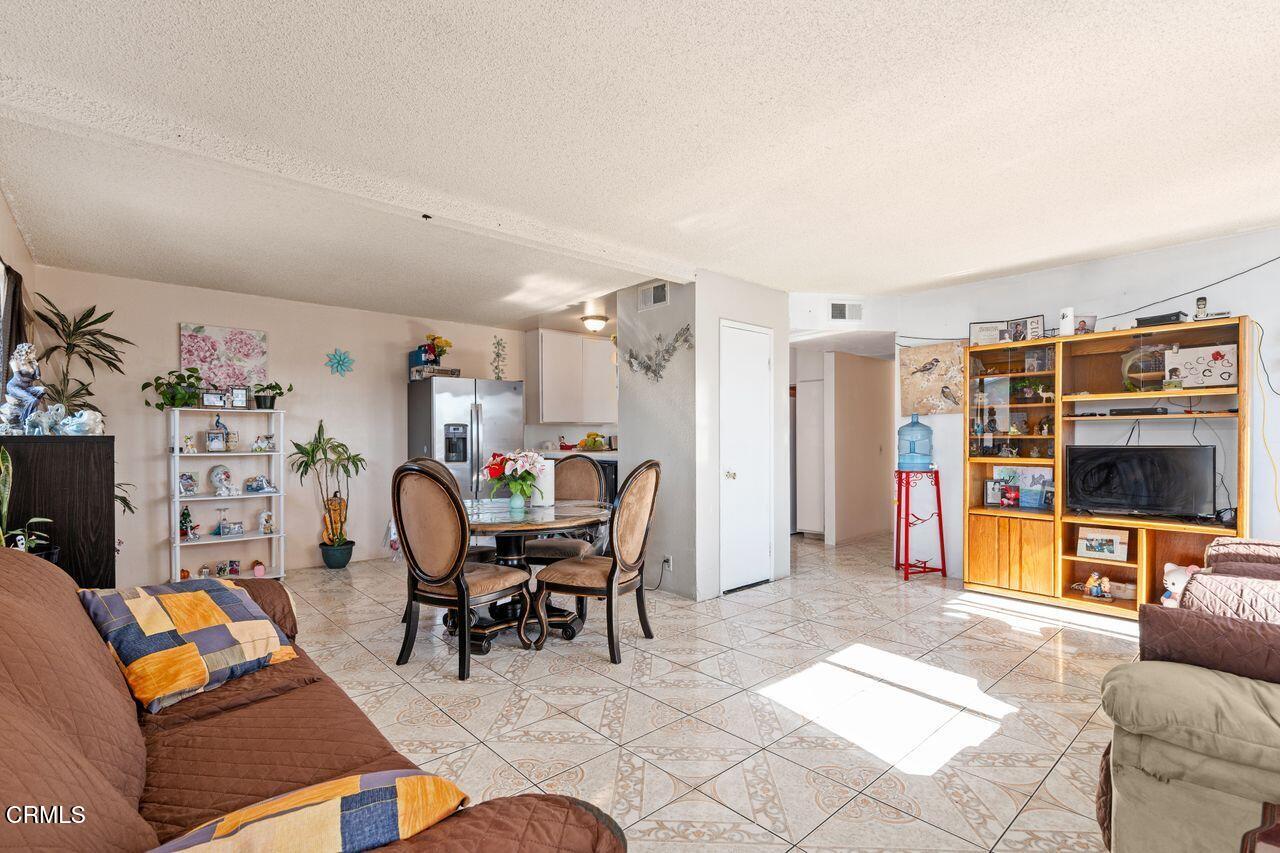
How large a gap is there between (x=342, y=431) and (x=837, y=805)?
5.26 metres

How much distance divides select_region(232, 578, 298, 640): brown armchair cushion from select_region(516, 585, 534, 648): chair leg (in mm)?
1538

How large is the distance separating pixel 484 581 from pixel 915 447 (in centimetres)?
394

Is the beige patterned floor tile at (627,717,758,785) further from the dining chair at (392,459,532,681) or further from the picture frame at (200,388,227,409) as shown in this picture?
the picture frame at (200,388,227,409)

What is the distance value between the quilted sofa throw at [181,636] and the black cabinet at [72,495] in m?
0.80

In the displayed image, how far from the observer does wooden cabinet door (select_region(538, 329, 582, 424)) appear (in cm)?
648

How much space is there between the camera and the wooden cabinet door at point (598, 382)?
679 cm

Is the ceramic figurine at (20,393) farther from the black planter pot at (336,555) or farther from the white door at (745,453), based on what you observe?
the white door at (745,453)

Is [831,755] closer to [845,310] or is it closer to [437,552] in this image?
[437,552]

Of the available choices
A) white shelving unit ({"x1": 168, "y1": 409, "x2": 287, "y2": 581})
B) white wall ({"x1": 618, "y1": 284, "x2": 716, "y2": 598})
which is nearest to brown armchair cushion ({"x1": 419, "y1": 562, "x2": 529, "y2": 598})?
white wall ({"x1": 618, "y1": 284, "x2": 716, "y2": 598})

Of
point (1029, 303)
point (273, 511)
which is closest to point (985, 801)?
point (1029, 303)

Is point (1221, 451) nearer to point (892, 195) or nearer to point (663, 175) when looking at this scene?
point (892, 195)

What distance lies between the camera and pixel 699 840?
Result: 1.84 meters

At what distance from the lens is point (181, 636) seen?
1779 mm

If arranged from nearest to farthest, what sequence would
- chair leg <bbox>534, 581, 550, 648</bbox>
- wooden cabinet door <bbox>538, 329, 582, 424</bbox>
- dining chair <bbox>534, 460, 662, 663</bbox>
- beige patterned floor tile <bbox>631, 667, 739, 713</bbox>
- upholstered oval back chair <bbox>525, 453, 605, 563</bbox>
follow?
beige patterned floor tile <bbox>631, 667, 739, 713</bbox>, dining chair <bbox>534, 460, 662, 663</bbox>, chair leg <bbox>534, 581, 550, 648</bbox>, upholstered oval back chair <bbox>525, 453, 605, 563</bbox>, wooden cabinet door <bbox>538, 329, 582, 424</bbox>
